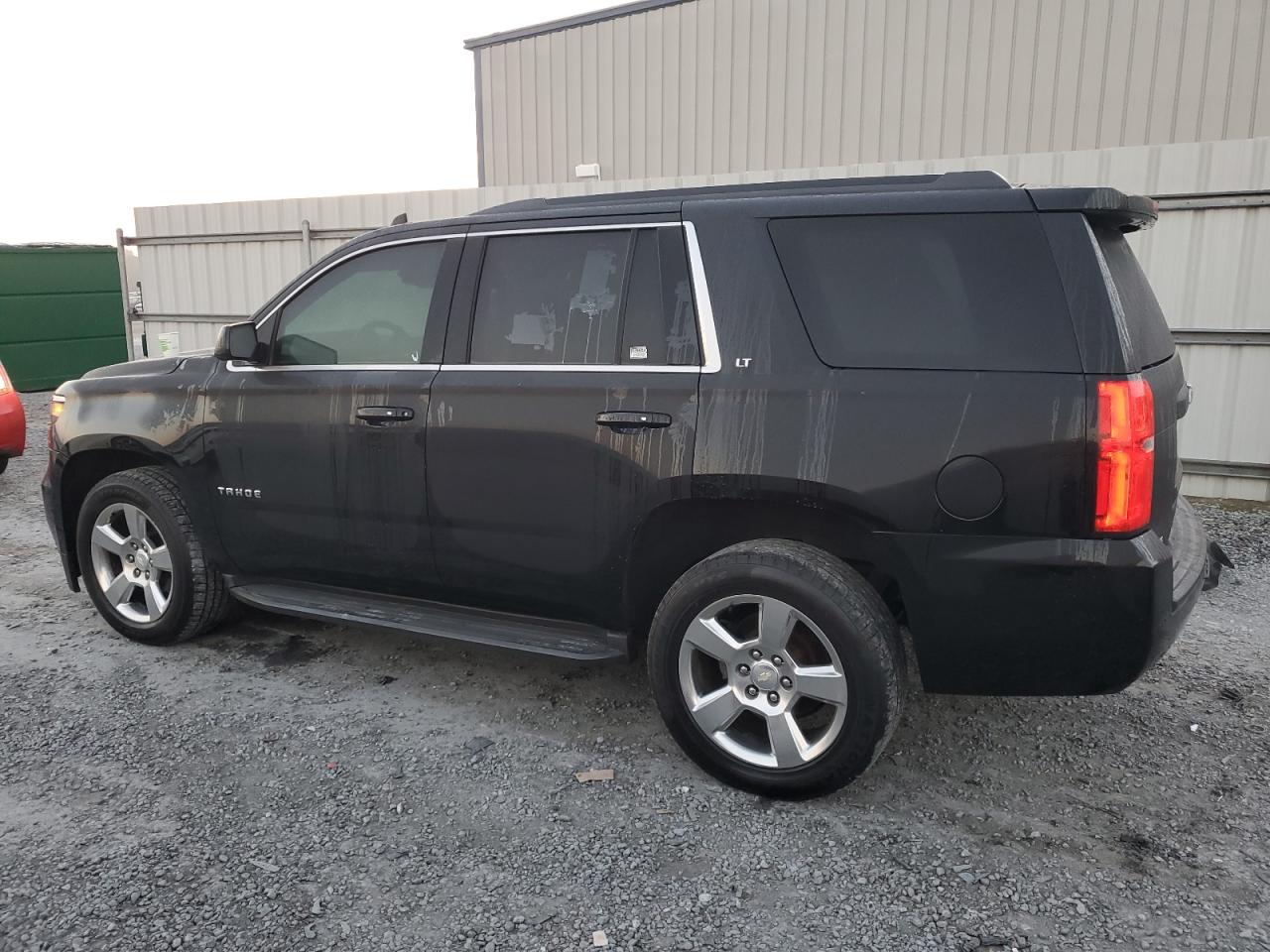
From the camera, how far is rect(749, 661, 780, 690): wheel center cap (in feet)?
9.91

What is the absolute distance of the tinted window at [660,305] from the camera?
3.21 metres

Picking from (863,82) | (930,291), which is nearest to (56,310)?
(863,82)

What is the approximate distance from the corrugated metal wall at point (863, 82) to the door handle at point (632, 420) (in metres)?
9.46

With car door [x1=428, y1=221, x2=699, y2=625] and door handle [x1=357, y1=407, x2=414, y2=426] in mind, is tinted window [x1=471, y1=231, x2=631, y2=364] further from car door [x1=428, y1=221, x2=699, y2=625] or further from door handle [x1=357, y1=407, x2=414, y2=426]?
door handle [x1=357, y1=407, x2=414, y2=426]

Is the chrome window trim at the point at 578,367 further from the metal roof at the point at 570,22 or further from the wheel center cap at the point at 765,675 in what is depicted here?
the metal roof at the point at 570,22

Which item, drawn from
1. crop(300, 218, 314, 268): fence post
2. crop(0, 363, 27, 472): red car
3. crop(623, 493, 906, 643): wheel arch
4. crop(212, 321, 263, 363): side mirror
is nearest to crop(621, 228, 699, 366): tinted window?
crop(623, 493, 906, 643): wheel arch

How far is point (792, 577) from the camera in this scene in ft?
9.64

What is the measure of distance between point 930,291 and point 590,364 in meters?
1.14

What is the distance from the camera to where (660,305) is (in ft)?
10.7

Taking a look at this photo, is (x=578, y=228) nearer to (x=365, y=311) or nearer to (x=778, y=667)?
(x=365, y=311)

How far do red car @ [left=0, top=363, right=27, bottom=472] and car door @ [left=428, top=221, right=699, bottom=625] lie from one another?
21.2 feet

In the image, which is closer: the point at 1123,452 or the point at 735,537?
Result: the point at 1123,452

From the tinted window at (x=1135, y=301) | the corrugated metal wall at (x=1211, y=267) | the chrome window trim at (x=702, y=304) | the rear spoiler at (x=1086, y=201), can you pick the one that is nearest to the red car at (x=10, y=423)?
the chrome window trim at (x=702, y=304)

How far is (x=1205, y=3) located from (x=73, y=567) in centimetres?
1125
